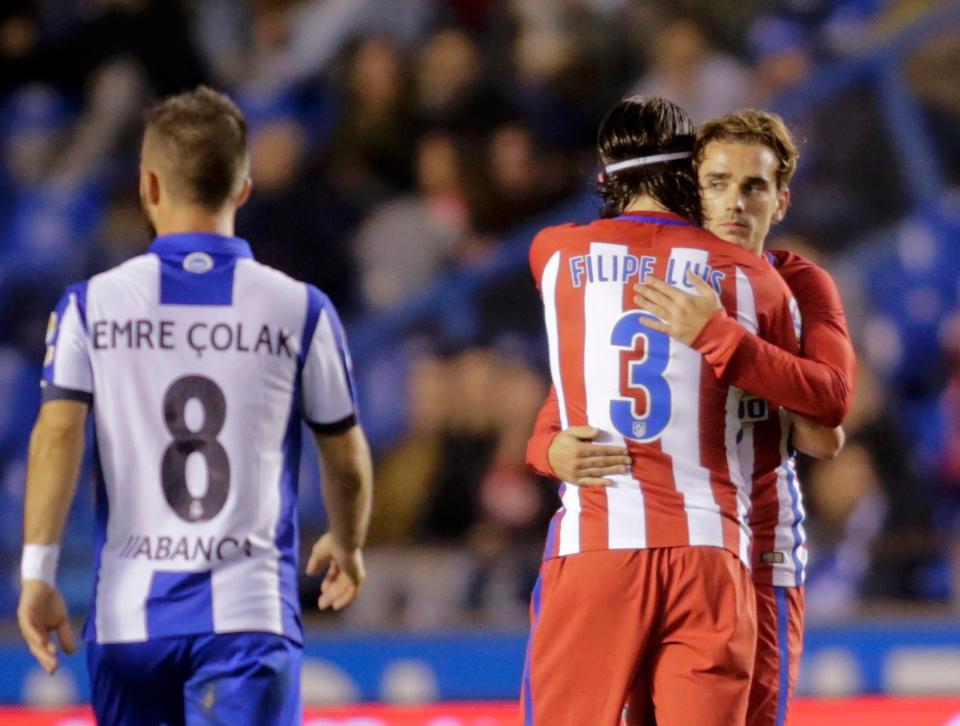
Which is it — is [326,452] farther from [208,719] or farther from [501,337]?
[501,337]

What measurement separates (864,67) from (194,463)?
221 inches

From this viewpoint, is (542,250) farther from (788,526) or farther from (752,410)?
(788,526)

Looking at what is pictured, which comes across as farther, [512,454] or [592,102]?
[592,102]

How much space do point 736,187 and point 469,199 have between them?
186 inches

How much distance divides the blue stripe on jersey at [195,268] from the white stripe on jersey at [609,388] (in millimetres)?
706

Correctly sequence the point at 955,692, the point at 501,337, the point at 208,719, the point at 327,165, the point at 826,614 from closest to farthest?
1. the point at 208,719
2. the point at 955,692
3. the point at 826,614
4. the point at 501,337
5. the point at 327,165

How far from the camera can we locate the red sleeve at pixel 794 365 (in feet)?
9.56

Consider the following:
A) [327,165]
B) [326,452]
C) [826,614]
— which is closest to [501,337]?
[327,165]

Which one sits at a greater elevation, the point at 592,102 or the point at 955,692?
the point at 592,102

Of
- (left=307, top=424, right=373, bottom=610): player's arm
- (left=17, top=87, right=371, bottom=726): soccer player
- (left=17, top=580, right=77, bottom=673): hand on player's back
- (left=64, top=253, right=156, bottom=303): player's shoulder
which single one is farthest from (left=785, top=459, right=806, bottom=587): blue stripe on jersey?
(left=17, top=580, right=77, bottom=673): hand on player's back

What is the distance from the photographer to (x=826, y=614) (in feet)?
19.3

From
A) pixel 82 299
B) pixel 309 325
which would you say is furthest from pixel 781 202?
pixel 82 299

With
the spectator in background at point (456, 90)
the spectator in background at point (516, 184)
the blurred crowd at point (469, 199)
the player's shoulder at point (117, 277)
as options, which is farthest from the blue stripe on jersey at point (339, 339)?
the spectator in background at point (456, 90)

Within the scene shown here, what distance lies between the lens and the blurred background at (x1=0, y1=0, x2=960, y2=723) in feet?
19.6
